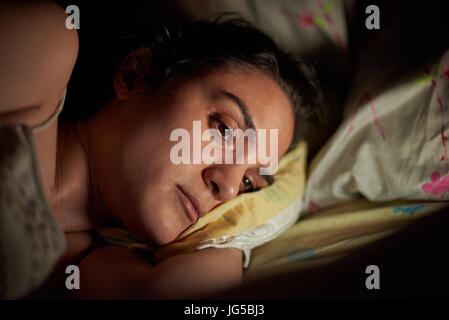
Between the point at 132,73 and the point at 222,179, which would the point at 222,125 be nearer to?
the point at 222,179

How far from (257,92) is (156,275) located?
44 centimetres

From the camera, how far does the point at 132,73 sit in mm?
854

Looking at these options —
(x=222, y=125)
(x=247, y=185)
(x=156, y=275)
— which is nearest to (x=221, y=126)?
(x=222, y=125)

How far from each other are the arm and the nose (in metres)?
0.15

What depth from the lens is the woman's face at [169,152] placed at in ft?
2.30

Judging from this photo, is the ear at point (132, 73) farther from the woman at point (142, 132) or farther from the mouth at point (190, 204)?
the mouth at point (190, 204)

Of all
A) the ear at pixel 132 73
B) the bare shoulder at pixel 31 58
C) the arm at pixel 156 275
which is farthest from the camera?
the ear at pixel 132 73

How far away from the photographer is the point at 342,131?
3.05 feet

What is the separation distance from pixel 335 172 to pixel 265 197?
0.20 m

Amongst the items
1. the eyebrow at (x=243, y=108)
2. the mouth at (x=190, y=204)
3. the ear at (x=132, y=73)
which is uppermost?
the ear at (x=132, y=73)

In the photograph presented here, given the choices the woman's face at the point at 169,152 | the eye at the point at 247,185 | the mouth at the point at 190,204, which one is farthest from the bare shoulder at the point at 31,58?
the eye at the point at 247,185

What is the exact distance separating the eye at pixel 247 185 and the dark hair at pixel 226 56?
220mm

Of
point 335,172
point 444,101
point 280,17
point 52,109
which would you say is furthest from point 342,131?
point 52,109
